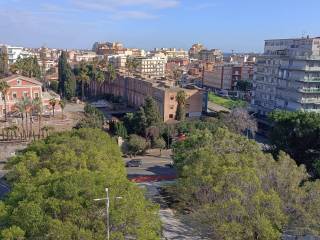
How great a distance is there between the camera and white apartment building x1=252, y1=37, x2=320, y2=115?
7131 cm

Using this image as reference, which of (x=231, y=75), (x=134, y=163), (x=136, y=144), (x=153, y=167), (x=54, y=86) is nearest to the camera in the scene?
(x=134, y=163)

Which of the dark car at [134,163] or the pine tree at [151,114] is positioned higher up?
the pine tree at [151,114]

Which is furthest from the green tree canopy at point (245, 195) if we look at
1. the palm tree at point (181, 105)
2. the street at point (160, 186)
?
the palm tree at point (181, 105)

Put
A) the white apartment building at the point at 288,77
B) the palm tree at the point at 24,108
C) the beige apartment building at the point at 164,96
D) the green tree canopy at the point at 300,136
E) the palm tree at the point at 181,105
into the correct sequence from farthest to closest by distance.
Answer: the beige apartment building at the point at 164,96 → the palm tree at the point at 181,105 → the white apartment building at the point at 288,77 → the palm tree at the point at 24,108 → the green tree canopy at the point at 300,136

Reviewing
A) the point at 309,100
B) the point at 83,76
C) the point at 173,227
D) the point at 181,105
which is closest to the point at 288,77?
the point at 309,100

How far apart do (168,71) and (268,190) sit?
143068 millimetres

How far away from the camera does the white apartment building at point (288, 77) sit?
2808 inches

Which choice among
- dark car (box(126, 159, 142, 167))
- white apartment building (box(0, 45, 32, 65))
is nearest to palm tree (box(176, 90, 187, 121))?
dark car (box(126, 159, 142, 167))

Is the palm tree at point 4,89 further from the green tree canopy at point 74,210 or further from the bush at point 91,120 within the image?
the green tree canopy at point 74,210

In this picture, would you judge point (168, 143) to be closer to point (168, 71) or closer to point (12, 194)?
point (12, 194)

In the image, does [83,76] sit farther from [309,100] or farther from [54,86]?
[309,100]

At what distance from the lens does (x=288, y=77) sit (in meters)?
75.2

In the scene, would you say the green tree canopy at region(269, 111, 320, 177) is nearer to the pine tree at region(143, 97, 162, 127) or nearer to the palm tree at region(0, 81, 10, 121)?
the pine tree at region(143, 97, 162, 127)

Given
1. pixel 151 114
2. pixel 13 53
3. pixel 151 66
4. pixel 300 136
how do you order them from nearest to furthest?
pixel 300 136 → pixel 151 114 → pixel 151 66 → pixel 13 53
